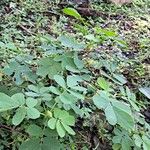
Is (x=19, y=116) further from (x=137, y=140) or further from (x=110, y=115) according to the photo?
(x=137, y=140)

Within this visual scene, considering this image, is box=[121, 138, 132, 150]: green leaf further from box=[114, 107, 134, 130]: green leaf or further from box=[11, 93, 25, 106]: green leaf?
box=[11, 93, 25, 106]: green leaf

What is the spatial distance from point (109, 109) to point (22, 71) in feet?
1.57

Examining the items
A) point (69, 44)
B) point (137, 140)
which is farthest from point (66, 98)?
point (137, 140)

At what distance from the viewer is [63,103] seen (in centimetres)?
153

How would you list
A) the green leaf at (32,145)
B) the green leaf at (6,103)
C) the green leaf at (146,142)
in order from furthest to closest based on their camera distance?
the green leaf at (146,142) → the green leaf at (32,145) → the green leaf at (6,103)

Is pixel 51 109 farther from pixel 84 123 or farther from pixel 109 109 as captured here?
pixel 84 123

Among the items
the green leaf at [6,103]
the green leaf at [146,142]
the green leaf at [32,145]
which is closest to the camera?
the green leaf at [6,103]

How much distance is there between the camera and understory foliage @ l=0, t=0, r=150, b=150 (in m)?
1.47

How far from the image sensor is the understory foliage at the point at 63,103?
1.47 meters

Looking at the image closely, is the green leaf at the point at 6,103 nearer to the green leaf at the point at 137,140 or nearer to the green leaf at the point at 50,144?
the green leaf at the point at 50,144

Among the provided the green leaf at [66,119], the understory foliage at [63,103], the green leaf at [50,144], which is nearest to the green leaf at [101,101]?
the understory foliage at [63,103]

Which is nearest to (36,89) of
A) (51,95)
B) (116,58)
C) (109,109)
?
(51,95)

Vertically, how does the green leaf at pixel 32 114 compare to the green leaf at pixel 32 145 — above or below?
above

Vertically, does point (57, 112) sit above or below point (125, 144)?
above
